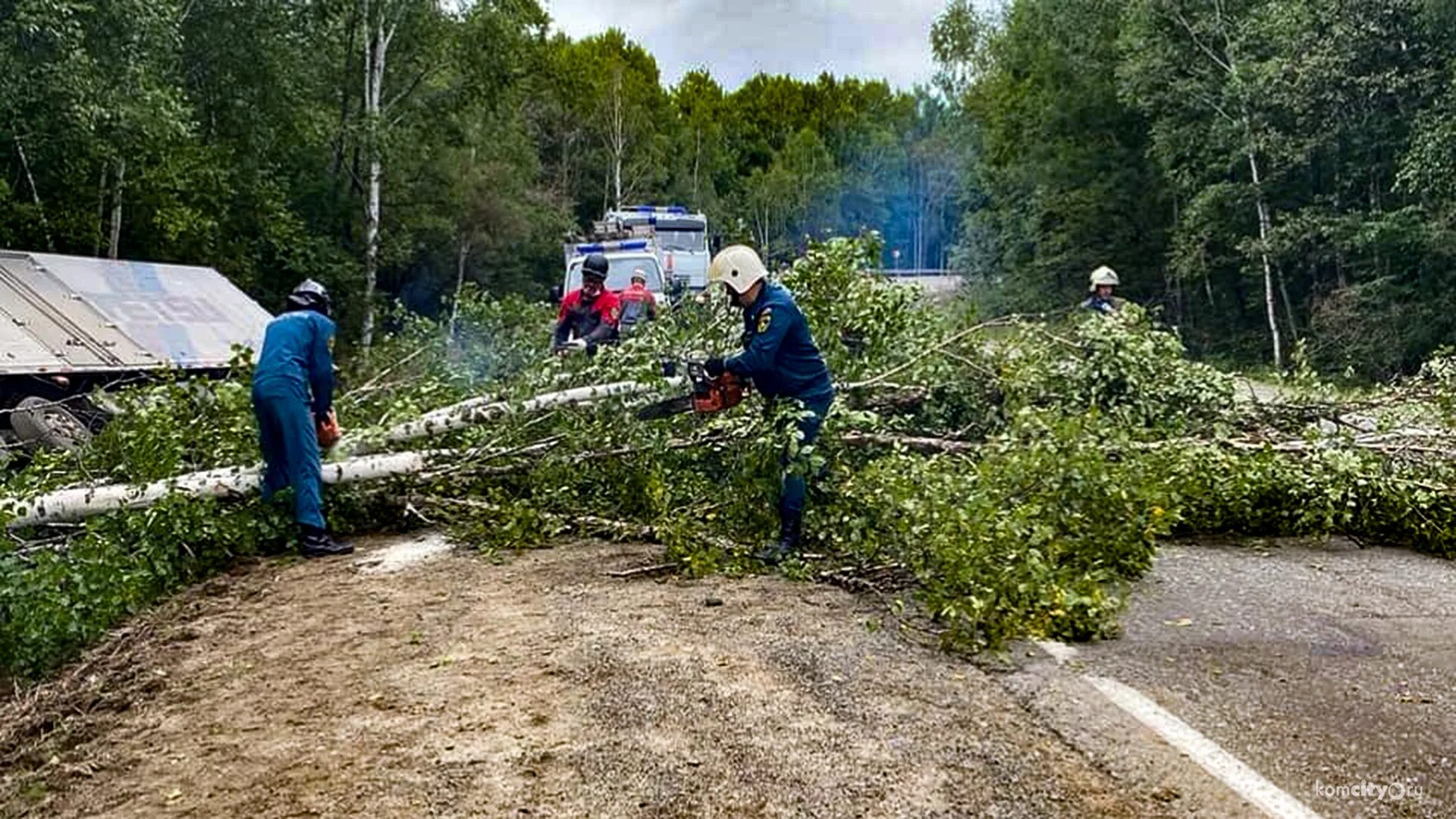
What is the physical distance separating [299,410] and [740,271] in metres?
2.51

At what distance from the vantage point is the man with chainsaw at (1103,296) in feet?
30.8

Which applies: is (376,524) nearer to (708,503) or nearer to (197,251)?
(708,503)

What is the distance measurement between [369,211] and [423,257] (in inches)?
267

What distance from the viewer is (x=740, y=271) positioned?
20.1 feet

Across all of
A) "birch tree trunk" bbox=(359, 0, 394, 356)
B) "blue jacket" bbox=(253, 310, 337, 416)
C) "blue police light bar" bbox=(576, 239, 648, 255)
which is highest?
"birch tree trunk" bbox=(359, 0, 394, 356)

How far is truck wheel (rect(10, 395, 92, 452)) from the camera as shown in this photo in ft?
28.1

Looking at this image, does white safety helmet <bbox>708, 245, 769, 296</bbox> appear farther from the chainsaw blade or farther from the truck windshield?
the truck windshield

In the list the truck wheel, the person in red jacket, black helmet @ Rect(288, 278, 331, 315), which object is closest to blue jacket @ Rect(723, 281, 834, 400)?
black helmet @ Rect(288, 278, 331, 315)

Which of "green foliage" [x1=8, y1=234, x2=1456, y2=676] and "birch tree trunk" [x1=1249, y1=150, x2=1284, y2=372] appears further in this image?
"birch tree trunk" [x1=1249, y1=150, x2=1284, y2=372]

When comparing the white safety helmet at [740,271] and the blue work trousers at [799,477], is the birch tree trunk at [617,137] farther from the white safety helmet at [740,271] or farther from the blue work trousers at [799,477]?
the blue work trousers at [799,477]

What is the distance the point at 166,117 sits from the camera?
15055 millimetres

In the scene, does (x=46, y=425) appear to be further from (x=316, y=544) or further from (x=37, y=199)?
(x=37, y=199)

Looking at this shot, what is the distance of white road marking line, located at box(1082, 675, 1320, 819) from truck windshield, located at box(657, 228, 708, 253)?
20455 millimetres

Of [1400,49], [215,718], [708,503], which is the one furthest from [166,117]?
[1400,49]
